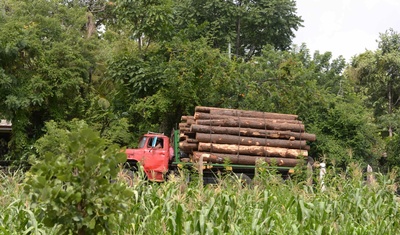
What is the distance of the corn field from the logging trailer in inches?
264

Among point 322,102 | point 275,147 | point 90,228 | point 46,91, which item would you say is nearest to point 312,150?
point 322,102

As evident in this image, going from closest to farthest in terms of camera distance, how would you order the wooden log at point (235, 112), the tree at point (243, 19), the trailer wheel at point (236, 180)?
the trailer wheel at point (236, 180), the wooden log at point (235, 112), the tree at point (243, 19)

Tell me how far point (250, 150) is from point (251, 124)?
83cm

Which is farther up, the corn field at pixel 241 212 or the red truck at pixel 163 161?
the corn field at pixel 241 212

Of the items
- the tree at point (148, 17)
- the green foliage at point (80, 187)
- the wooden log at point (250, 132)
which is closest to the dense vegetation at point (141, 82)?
the tree at point (148, 17)

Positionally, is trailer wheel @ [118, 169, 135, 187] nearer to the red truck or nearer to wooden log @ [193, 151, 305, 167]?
wooden log @ [193, 151, 305, 167]

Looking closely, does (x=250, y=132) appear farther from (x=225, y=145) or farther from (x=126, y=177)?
(x=126, y=177)

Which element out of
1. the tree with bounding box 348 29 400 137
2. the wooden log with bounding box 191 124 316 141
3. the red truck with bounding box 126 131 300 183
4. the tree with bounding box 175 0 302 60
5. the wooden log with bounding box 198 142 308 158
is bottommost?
the red truck with bounding box 126 131 300 183

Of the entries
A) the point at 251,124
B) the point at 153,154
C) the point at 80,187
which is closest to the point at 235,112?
the point at 251,124

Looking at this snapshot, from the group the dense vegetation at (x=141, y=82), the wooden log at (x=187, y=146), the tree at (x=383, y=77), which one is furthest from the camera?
the tree at (x=383, y=77)

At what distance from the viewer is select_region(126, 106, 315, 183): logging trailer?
15.8 metres

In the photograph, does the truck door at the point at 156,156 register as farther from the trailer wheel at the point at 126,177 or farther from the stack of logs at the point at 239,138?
the trailer wheel at the point at 126,177

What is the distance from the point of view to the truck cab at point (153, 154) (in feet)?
53.1

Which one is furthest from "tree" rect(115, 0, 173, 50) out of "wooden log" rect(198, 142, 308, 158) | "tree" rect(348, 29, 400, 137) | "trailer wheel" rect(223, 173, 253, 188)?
"tree" rect(348, 29, 400, 137)
